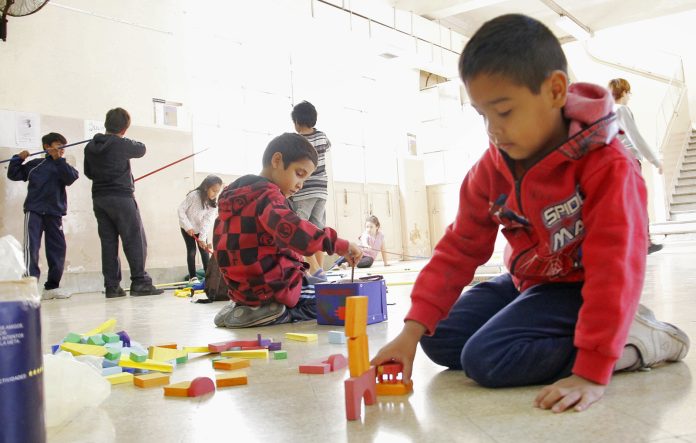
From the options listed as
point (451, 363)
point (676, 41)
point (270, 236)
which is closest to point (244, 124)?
point (270, 236)

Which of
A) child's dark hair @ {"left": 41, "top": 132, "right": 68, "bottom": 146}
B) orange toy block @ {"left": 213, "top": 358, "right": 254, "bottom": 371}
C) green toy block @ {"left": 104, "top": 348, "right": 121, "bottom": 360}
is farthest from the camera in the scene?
child's dark hair @ {"left": 41, "top": 132, "right": 68, "bottom": 146}

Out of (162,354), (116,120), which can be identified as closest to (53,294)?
(116,120)

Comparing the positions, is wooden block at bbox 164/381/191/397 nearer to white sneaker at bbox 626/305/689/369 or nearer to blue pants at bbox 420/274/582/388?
blue pants at bbox 420/274/582/388

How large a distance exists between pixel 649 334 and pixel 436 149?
976 centimetres

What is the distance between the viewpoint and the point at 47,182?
5.02 meters

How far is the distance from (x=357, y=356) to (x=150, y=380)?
1.88 feet

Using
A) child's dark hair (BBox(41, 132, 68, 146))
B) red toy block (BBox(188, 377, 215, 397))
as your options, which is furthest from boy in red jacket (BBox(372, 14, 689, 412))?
child's dark hair (BBox(41, 132, 68, 146))

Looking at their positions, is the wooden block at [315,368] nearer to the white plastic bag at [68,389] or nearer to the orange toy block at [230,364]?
the orange toy block at [230,364]

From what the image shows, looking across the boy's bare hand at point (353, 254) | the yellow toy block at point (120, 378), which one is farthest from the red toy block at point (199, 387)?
the boy's bare hand at point (353, 254)

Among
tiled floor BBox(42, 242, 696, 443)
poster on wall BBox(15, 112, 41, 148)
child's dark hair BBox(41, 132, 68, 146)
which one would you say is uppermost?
poster on wall BBox(15, 112, 41, 148)

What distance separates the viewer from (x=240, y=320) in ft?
8.17

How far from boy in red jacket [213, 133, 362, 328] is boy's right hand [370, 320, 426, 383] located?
1.16 m

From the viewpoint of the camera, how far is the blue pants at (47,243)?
496 centimetres

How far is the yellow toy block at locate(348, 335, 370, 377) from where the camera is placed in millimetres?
1067
